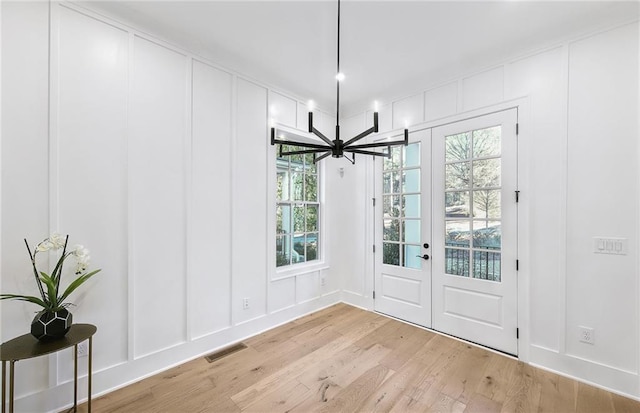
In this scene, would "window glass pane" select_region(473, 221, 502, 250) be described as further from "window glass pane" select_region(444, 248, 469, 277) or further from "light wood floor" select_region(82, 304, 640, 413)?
"light wood floor" select_region(82, 304, 640, 413)

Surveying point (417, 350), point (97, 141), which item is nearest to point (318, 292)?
point (417, 350)

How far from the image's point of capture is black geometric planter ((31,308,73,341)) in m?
1.62

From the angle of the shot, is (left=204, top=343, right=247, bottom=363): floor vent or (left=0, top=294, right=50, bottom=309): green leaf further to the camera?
(left=204, top=343, right=247, bottom=363): floor vent

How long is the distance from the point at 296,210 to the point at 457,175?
2.05m

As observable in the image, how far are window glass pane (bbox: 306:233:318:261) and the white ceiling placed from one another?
7.03 ft

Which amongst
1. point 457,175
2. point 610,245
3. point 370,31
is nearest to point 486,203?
point 457,175

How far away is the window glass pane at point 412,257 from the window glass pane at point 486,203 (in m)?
0.80

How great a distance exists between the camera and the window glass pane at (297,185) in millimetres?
3664

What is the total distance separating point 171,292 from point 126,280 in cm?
38

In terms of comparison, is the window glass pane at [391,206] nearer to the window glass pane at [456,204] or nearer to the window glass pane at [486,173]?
the window glass pane at [456,204]

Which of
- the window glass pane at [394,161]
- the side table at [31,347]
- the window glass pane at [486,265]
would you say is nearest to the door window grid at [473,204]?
the window glass pane at [486,265]

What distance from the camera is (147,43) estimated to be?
233cm

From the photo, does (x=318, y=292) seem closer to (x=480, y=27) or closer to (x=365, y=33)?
(x=365, y=33)

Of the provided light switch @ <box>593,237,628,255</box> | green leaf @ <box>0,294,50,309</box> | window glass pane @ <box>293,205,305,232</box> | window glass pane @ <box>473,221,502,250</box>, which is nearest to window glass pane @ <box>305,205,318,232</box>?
window glass pane @ <box>293,205,305,232</box>
